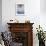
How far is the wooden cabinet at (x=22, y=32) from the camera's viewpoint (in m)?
5.39

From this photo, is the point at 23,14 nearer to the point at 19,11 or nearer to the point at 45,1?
the point at 19,11

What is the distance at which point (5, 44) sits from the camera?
13.8 ft

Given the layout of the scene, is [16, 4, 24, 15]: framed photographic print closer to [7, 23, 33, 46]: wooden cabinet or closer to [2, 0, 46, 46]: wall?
[2, 0, 46, 46]: wall

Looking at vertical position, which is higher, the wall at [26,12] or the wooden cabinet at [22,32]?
the wall at [26,12]

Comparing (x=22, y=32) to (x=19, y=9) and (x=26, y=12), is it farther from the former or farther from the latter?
(x=19, y=9)

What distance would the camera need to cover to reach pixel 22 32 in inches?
215

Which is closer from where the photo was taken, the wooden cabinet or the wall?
the wooden cabinet

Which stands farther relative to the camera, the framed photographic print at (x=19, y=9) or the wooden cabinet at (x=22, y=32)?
the framed photographic print at (x=19, y=9)

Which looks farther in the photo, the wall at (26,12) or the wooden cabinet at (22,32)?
the wall at (26,12)

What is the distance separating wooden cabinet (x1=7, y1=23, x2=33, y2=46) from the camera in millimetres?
5395

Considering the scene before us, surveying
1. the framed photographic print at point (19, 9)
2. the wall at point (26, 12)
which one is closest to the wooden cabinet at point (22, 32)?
the wall at point (26, 12)

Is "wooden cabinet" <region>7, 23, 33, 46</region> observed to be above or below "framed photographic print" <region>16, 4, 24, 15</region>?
below

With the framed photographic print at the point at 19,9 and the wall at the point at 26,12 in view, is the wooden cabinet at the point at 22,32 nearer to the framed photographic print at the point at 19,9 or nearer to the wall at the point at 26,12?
the wall at the point at 26,12

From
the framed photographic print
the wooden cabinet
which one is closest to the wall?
the framed photographic print
